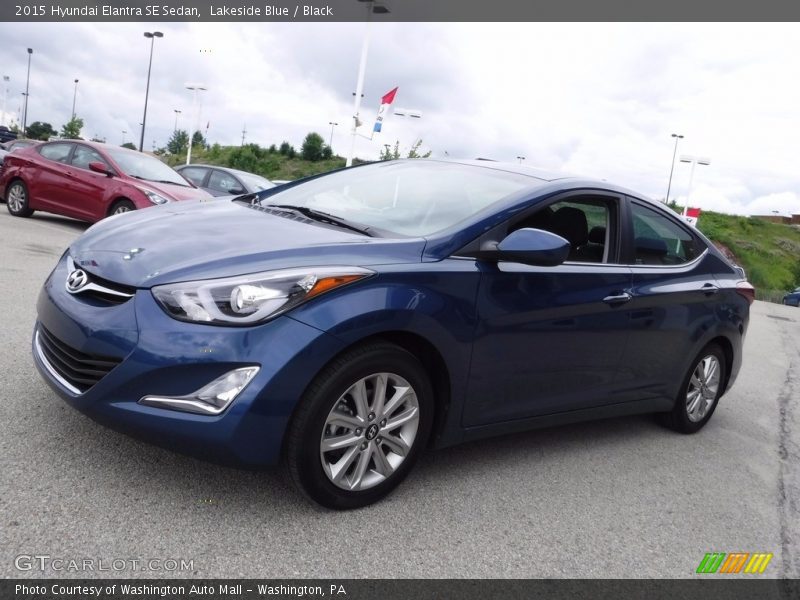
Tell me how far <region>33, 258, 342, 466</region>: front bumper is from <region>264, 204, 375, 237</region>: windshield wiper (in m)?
0.80

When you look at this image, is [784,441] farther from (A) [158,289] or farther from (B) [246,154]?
(B) [246,154]

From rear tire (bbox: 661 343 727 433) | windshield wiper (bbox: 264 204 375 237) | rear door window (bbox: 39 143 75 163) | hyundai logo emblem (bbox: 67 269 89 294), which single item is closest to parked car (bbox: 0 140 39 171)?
rear door window (bbox: 39 143 75 163)

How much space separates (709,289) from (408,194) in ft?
7.56

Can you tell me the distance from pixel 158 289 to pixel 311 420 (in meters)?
0.75

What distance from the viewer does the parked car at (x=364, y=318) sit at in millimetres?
2662

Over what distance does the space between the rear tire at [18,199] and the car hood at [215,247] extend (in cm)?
1005

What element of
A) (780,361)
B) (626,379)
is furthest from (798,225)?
(626,379)

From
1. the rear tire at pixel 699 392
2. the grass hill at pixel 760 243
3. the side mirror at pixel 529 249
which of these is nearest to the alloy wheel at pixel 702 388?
the rear tire at pixel 699 392

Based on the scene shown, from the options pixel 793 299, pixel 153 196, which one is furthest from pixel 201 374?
pixel 793 299

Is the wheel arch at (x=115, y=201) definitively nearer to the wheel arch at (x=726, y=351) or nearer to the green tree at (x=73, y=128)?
the wheel arch at (x=726, y=351)

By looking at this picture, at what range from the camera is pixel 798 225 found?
292ft

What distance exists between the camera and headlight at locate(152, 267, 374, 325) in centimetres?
267

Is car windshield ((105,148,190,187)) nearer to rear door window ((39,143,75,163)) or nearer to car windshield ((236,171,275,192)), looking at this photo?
rear door window ((39,143,75,163))

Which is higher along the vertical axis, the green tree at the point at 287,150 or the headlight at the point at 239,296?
the green tree at the point at 287,150
